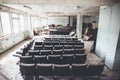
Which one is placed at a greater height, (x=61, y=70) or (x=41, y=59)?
(x=41, y=59)

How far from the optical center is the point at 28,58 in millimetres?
4020

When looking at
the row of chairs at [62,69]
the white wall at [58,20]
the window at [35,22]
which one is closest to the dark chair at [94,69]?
the row of chairs at [62,69]

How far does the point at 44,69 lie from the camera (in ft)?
11.2

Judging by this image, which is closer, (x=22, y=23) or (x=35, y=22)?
(x=22, y=23)

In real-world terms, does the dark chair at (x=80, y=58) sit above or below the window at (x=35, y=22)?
below

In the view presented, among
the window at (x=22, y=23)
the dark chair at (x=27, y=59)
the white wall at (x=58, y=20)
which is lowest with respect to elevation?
the dark chair at (x=27, y=59)

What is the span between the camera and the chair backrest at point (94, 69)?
10.9ft

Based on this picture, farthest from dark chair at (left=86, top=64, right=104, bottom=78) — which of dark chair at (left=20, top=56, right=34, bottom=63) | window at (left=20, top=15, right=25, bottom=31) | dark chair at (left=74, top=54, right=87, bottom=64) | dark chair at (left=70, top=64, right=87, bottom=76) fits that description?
window at (left=20, top=15, right=25, bottom=31)

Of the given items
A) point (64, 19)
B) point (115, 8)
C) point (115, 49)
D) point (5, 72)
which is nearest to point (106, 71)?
point (115, 49)

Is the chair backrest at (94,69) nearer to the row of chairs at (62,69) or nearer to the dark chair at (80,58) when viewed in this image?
the row of chairs at (62,69)

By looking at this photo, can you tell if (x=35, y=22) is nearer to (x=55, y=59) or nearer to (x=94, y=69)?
(x=55, y=59)

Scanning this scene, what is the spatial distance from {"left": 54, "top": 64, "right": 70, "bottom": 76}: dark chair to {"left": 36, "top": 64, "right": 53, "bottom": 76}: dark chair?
6.1 inches

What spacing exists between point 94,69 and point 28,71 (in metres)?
2.06

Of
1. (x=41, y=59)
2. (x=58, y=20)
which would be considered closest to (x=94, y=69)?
(x=41, y=59)
